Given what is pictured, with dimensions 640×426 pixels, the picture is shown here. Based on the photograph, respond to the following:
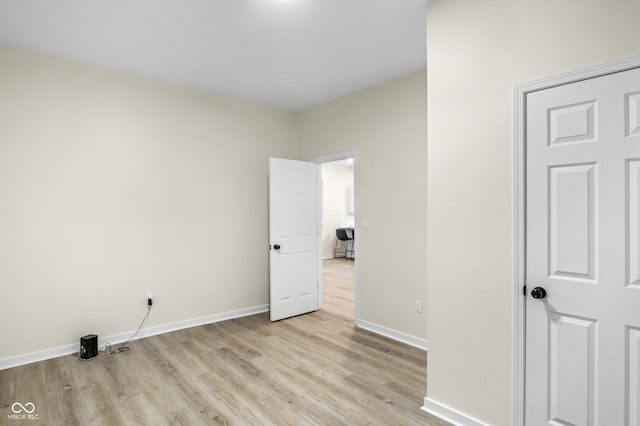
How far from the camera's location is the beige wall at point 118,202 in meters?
3.09

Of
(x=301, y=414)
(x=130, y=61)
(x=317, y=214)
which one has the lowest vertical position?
(x=301, y=414)

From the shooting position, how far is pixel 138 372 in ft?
9.61

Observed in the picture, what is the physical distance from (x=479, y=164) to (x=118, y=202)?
134 inches

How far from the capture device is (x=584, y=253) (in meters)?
1.75

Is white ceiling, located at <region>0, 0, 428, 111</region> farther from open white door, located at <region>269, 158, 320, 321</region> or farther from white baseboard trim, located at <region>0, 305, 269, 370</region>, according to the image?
white baseboard trim, located at <region>0, 305, 269, 370</region>

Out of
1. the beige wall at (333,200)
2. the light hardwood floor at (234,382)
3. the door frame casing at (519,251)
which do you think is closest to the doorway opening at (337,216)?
the beige wall at (333,200)

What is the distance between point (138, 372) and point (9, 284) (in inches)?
54.6

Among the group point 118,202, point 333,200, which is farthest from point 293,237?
point 333,200

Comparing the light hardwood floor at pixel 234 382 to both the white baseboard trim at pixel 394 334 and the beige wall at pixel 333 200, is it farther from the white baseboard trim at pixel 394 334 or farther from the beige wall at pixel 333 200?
the beige wall at pixel 333 200

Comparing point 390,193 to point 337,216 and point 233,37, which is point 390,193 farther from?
point 337,216

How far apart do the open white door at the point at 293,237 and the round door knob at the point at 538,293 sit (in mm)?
2972

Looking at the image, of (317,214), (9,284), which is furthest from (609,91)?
(9,284)

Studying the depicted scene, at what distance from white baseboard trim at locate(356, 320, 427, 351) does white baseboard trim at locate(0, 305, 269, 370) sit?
1.44 meters

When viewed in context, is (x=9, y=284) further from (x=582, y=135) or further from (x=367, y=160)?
(x=582, y=135)
